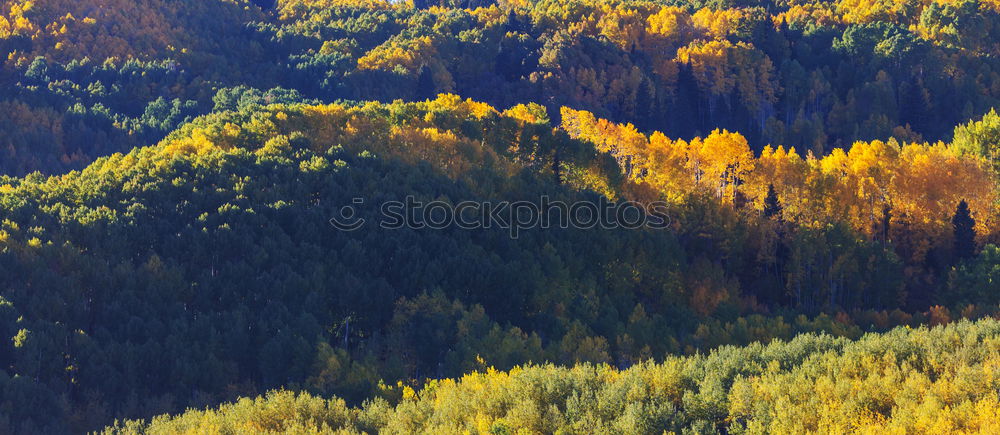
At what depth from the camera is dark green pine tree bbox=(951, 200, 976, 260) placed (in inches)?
4419

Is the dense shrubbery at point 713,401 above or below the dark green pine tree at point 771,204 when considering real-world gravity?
below

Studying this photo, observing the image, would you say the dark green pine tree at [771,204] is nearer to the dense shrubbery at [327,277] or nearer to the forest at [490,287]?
the forest at [490,287]

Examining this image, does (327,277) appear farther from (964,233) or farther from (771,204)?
(964,233)

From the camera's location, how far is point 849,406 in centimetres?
5188

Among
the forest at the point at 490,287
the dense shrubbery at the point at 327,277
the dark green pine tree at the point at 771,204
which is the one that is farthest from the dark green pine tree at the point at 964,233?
the dark green pine tree at the point at 771,204

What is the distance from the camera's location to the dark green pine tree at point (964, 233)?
112250 mm

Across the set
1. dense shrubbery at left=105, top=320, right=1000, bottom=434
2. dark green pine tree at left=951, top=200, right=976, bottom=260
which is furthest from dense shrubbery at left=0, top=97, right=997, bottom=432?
dense shrubbery at left=105, top=320, right=1000, bottom=434

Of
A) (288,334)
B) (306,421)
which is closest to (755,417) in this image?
(306,421)

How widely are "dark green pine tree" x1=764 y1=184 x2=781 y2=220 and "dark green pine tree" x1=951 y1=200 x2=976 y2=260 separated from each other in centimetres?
2026

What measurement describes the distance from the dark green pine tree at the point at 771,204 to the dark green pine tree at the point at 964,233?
20265 mm

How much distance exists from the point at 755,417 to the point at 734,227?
64.5m

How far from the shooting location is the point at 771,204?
119 meters

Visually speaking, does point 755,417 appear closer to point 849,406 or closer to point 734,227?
point 849,406

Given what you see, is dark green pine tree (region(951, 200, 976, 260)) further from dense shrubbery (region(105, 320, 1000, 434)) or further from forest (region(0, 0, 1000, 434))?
dense shrubbery (region(105, 320, 1000, 434))
